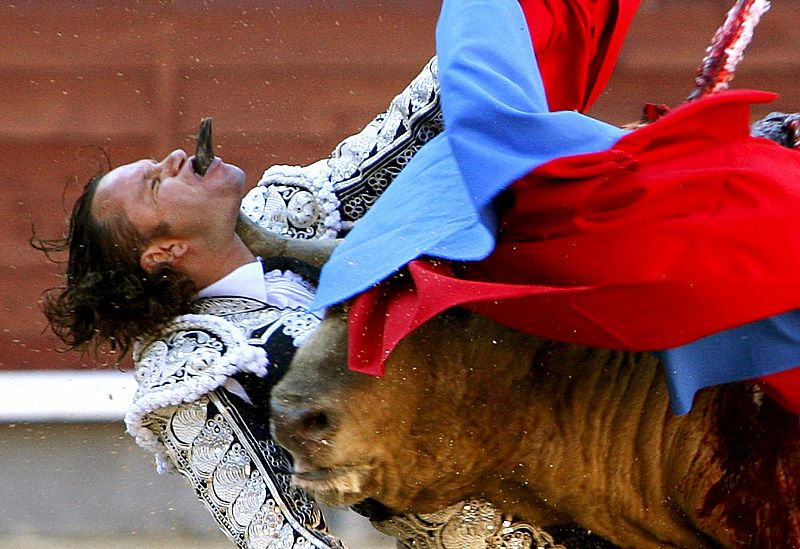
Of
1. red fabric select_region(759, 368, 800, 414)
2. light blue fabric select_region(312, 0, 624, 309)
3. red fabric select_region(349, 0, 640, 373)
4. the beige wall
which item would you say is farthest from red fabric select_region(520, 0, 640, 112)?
the beige wall

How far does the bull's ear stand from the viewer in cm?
217

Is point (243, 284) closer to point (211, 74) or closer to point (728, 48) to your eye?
point (728, 48)

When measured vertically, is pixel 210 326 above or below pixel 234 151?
above

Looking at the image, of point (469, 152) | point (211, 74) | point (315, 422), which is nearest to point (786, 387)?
point (469, 152)

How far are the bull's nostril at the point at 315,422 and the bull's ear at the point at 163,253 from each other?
0.46m

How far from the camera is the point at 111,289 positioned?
2168 millimetres

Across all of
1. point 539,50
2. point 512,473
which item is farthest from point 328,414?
point 539,50

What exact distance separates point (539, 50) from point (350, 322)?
0.50m

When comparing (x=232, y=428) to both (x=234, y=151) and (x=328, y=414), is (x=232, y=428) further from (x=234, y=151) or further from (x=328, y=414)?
(x=234, y=151)

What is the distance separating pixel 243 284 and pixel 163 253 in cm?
12

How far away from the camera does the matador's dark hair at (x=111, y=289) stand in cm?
214

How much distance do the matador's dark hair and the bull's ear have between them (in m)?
0.01

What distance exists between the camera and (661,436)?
6.13ft

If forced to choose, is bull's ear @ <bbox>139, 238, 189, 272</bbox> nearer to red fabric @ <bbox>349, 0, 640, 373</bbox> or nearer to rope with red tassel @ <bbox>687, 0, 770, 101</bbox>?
red fabric @ <bbox>349, 0, 640, 373</bbox>
